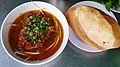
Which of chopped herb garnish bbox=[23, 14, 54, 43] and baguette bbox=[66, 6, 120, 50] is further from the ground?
chopped herb garnish bbox=[23, 14, 54, 43]

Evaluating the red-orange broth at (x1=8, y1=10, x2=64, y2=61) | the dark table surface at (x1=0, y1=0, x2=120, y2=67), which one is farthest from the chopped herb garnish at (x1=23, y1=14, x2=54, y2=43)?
the dark table surface at (x1=0, y1=0, x2=120, y2=67)

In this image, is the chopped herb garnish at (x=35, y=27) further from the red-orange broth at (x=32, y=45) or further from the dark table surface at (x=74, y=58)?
the dark table surface at (x=74, y=58)

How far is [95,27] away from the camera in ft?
3.10

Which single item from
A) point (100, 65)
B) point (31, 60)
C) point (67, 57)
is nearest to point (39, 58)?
point (31, 60)

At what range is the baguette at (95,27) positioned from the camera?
37.2 inches

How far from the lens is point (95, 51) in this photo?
100 cm

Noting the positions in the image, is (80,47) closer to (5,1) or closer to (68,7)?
(68,7)

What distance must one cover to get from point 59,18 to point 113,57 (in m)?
0.28

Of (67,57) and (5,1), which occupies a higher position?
(5,1)

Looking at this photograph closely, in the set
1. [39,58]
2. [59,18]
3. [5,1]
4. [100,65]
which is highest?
[5,1]

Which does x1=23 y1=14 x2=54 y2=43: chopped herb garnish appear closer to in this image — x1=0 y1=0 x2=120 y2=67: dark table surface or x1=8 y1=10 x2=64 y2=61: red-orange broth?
x1=8 y1=10 x2=64 y2=61: red-orange broth

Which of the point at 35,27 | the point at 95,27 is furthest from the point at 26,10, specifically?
the point at 95,27

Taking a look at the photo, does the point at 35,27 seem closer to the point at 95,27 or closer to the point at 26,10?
the point at 26,10

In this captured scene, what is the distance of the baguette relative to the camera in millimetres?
945
